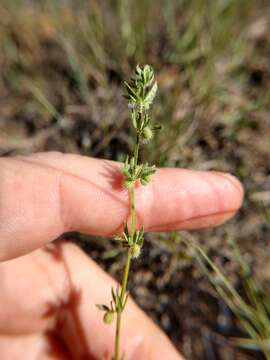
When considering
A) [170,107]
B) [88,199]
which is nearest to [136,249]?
[88,199]

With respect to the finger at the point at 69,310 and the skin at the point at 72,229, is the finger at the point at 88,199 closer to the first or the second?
the skin at the point at 72,229

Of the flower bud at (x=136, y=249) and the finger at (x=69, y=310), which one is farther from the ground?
the flower bud at (x=136, y=249)

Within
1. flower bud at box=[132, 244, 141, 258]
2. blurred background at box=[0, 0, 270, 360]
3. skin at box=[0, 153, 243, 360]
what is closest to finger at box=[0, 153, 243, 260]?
skin at box=[0, 153, 243, 360]

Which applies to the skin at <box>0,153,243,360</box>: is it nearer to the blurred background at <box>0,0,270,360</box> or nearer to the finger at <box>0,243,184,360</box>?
the finger at <box>0,243,184,360</box>

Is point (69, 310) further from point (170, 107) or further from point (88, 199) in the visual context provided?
point (170, 107)

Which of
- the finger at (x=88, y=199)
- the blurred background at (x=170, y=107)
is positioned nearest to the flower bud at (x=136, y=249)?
the finger at (x=88, y=199)

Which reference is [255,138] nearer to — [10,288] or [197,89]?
[197,89]

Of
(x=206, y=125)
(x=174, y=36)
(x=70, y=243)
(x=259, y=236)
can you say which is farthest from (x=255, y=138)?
(x=70, y=243)
